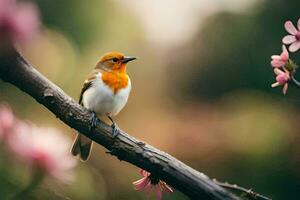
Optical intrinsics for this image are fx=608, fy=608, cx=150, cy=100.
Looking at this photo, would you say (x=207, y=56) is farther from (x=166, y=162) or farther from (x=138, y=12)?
(x=166, y=162)

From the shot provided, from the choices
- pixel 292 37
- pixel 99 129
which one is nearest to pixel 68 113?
pixel 99 129

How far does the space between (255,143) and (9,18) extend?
3323 millimetres

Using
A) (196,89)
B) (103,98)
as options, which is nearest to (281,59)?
(103,98)

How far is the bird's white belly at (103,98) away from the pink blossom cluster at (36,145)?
3.51 ft

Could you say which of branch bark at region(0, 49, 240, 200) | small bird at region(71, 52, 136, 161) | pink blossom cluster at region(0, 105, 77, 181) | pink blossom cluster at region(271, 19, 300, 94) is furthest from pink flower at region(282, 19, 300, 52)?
small bird at region(71, 52, 136, 161)

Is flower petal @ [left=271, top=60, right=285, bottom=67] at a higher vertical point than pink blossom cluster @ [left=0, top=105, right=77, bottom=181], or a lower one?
higher

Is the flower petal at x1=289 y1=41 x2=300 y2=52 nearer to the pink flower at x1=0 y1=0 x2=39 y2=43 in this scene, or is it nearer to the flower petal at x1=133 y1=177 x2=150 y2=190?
the flower petal at x1=133 y1=177 x2=150 y2=190

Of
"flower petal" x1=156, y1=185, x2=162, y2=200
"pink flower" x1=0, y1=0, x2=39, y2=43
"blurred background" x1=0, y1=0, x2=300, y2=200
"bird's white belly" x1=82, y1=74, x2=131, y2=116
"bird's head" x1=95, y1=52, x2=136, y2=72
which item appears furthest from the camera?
"blurred background" x1=0, y1=0, x2=300, y2=200

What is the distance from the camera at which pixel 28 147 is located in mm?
808

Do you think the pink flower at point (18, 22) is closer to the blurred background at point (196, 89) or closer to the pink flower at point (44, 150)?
the pink flower at point (44, 150)

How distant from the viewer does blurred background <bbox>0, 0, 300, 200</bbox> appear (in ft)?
12.8

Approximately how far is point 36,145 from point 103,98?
3.85 ft

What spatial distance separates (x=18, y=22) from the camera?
69 centimetres

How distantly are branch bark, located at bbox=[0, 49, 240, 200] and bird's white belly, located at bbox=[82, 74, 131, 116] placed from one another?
0.54m
